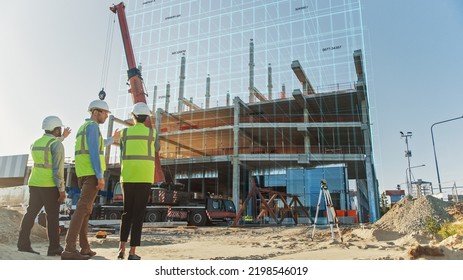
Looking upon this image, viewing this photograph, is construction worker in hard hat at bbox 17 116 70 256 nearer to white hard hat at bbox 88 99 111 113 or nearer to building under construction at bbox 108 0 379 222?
white hard hat at bbox 88 99 111 113

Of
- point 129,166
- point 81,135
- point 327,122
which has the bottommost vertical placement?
point 129,166

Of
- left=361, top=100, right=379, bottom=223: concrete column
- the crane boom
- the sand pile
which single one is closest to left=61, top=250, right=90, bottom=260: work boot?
the sand pile

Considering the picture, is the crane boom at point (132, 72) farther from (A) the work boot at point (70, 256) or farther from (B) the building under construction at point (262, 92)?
(A) the work boot at point (70, 256)

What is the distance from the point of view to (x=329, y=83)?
19812 millimetres

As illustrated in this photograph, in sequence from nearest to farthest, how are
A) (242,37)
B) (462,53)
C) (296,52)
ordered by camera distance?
(462,53), (242,37), (296,52)

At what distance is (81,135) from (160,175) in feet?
37.1

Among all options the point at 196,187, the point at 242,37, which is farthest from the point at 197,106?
the point at 242,37

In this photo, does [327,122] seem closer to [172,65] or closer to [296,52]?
[296,52]

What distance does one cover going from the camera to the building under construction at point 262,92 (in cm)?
1107

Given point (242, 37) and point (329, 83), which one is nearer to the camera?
point (242, 37)

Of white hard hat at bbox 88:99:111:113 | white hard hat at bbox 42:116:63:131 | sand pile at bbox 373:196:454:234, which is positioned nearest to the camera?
white hard hat at bbox 88:99:111:113

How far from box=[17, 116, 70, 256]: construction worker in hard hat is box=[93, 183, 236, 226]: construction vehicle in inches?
442

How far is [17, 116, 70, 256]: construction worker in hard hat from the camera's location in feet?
11.5

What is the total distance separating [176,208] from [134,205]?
13085 millimetres
